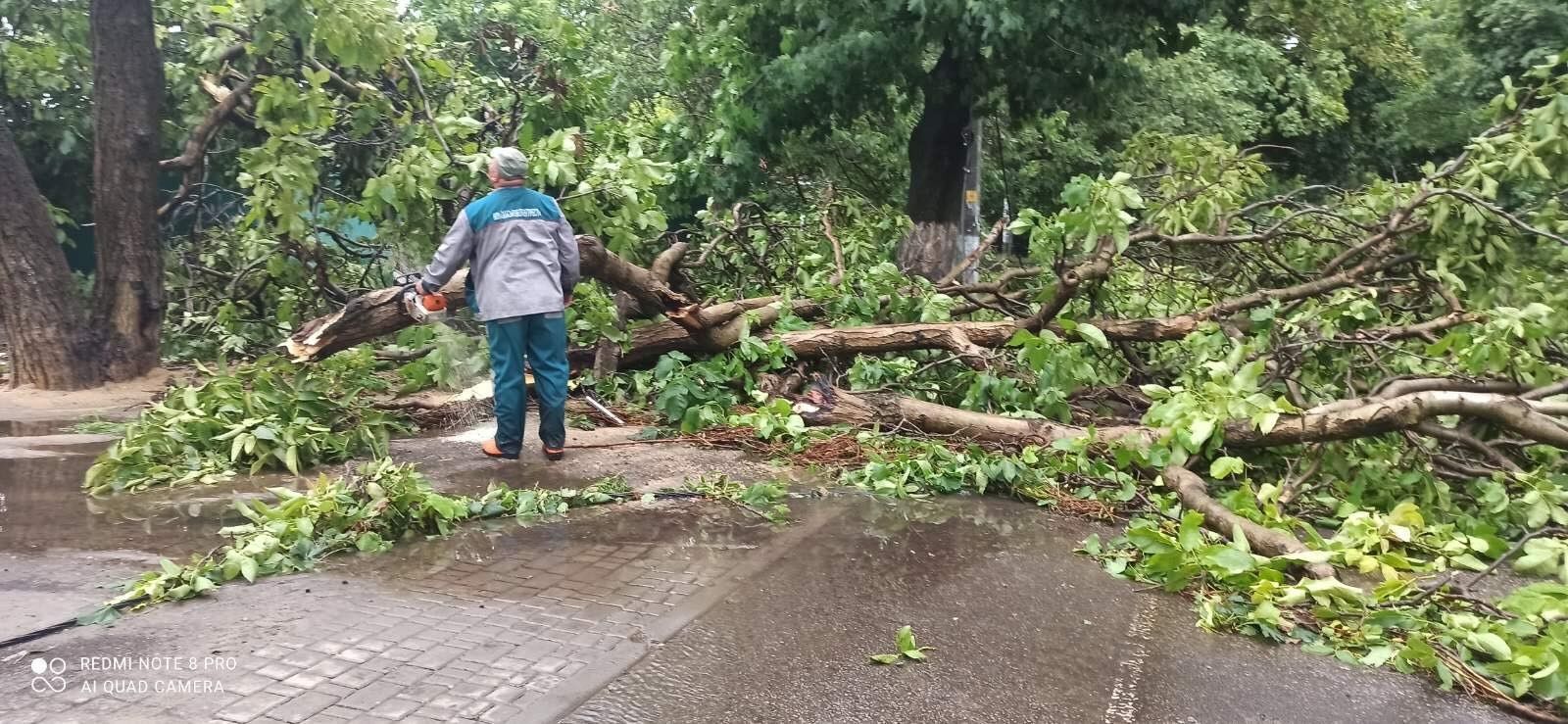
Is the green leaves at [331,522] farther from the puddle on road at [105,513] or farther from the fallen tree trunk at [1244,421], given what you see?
the fallen tree trunk at [1244,421]

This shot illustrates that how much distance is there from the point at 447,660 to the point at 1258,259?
19.5 ft

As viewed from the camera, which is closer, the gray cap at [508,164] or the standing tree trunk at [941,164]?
the gray cap at [508,164]

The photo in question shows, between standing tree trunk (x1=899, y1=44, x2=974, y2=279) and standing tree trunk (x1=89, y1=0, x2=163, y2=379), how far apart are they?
6035 millimetres

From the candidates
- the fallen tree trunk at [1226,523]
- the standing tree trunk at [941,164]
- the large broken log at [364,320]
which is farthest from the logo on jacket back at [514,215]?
the standing tree trunk at [941,164]

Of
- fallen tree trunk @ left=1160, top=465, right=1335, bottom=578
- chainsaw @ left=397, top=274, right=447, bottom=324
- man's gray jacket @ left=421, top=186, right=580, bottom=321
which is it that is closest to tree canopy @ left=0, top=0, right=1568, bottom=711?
fallen tree trunk @ left=1160, top=465, right=1335, bottom=578

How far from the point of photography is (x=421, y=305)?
5.59 metres

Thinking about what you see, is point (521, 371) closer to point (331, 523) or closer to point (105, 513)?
point (331, 523)

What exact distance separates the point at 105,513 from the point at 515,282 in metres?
2.06

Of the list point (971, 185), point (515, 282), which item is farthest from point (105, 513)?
point (971, 185)

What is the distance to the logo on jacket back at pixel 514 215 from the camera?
550 centimetres

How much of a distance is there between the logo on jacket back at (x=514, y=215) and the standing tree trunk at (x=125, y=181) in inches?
164

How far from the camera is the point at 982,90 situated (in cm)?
1021

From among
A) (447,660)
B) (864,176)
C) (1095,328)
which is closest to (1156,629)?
(447,660)

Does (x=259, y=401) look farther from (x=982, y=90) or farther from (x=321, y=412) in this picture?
(x=982, y=90)
